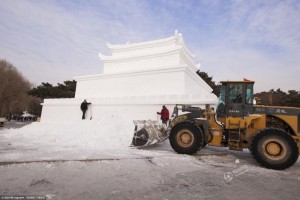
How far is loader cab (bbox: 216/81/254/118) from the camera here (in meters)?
7.72

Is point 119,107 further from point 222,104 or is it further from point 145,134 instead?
point 222,104

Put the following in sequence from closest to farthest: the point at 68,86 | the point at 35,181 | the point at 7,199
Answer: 1. the point at 7,199
2. the point at 35,181
3. the point at 68,86

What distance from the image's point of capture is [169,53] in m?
22.7

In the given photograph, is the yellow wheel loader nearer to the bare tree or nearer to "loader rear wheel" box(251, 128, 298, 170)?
"loader rear wheel" box(251, 128, 298, 170)

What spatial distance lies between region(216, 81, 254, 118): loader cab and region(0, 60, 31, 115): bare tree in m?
45.0

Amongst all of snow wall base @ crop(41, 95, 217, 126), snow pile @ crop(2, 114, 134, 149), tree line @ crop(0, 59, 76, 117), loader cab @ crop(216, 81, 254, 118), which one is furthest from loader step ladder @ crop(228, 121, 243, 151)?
tree line @ crop(0, 59, 76, 117)

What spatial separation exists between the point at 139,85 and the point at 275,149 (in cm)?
1598

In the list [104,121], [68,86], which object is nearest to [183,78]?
[104,121]

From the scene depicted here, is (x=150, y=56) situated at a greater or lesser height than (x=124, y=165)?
greater

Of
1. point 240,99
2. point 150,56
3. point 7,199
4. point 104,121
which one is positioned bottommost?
point 7,199

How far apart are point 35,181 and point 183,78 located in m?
16.1

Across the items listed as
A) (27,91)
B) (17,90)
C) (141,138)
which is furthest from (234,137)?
(17,90)

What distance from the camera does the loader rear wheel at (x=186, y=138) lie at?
778 cm

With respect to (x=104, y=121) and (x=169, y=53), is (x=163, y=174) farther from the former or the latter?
(x=169, y=53)
